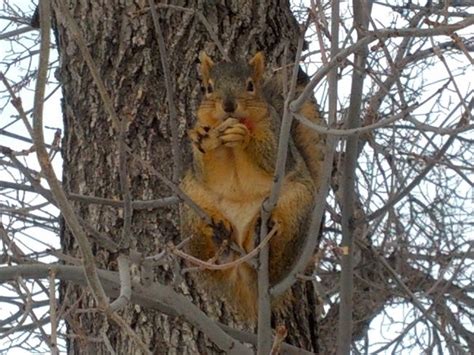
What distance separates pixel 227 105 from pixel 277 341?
37.2 inches

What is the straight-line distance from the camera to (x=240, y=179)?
2.87 m

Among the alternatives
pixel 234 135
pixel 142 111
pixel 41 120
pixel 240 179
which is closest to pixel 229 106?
pixel 234 135

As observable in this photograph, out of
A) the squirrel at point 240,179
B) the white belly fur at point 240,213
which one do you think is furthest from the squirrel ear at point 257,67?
the white belly fur at point 240,213

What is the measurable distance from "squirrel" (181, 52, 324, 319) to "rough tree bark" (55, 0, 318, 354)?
26 centimetres

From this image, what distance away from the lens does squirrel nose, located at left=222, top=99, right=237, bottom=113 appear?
2807mm

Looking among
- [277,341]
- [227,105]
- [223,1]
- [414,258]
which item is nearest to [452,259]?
[414,258]

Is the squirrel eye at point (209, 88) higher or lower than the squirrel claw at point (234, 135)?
higher

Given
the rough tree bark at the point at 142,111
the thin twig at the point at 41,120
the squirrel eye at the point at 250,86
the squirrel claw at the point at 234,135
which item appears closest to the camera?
the thin twig at the point at 41,120

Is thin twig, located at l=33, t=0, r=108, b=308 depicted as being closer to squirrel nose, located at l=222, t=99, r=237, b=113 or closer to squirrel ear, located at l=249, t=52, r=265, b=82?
squirrel nose, located at l=222, t=99, r=237, b=113

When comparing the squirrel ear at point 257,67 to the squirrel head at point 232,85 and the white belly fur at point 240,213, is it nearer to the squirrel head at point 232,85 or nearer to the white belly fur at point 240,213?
the squirrel head at point 232,85

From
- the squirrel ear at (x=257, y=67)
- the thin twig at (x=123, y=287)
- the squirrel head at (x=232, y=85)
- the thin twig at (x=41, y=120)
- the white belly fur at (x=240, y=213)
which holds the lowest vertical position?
the thin twig at (x=123, y=287)

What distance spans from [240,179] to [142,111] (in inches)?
24.5

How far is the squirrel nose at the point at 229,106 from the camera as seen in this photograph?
281 cm

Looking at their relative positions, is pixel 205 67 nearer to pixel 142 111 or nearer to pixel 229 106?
pixel 229 106
